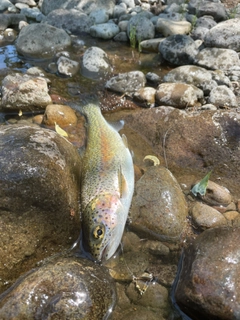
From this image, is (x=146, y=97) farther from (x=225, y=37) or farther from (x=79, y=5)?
(x=79, y=5)

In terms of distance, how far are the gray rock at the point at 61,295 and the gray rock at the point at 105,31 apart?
23.5 ft

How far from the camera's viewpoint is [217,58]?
7.50 metres

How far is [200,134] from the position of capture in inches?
201

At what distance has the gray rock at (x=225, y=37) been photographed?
309 inches

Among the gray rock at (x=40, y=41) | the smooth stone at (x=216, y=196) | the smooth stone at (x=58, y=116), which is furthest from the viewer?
the gray rock at (x=40, y=41)

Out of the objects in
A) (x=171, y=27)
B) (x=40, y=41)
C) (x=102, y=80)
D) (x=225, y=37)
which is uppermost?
(x=225, y=37)

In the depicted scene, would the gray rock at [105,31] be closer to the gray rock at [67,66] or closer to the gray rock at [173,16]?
the gray rock at [173,16]

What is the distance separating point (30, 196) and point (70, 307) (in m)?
1.11

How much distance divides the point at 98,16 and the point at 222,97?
5.06 meters

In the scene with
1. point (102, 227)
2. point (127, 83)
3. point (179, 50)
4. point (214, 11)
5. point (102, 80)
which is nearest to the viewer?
point (102, 227)

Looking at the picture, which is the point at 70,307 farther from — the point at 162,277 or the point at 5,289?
the point at 162,277

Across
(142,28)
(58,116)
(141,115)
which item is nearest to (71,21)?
(142,28)

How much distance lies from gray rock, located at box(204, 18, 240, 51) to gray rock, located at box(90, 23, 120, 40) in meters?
2.45

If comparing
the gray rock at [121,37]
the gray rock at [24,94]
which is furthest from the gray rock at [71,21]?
the gray rock at [24,94]
